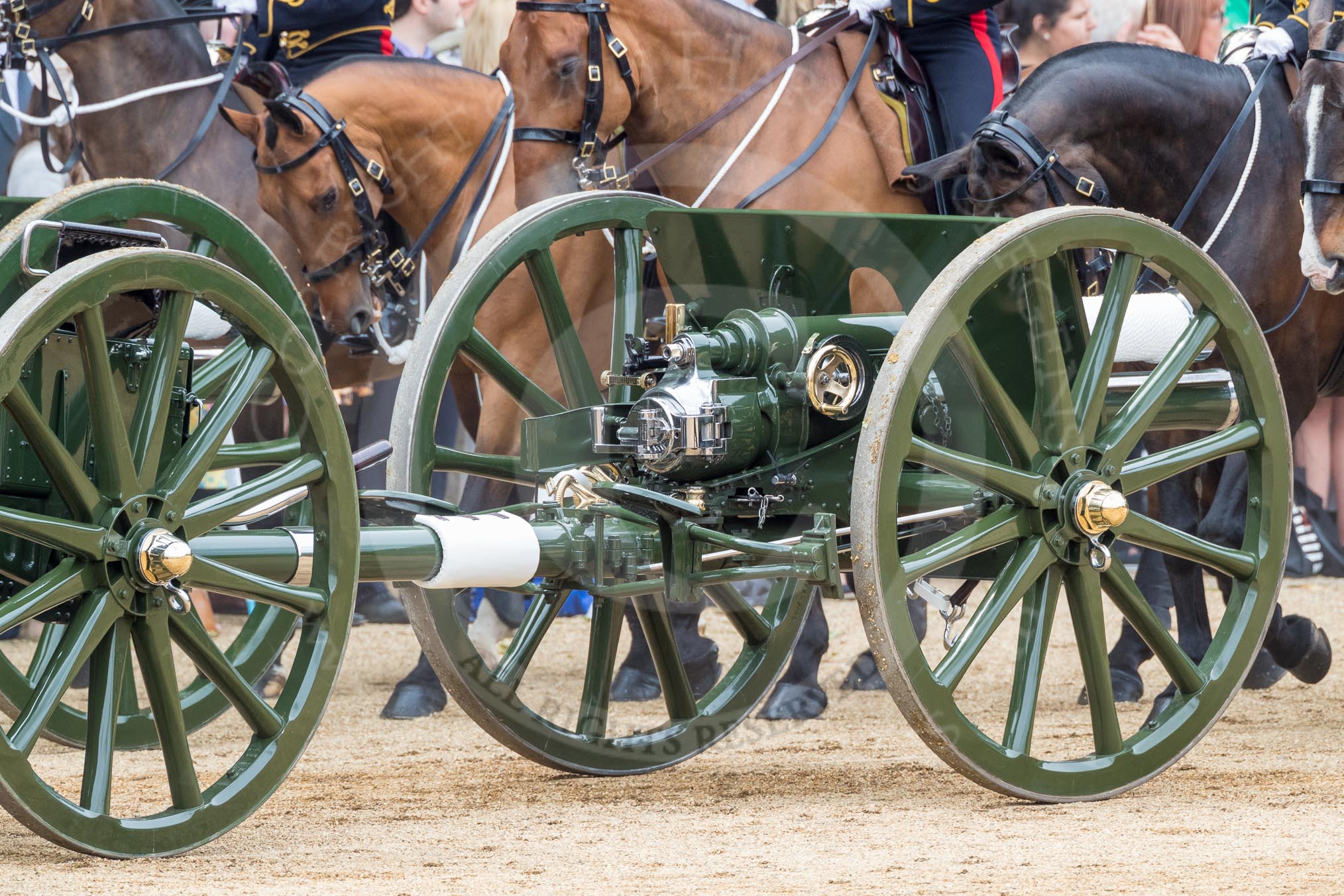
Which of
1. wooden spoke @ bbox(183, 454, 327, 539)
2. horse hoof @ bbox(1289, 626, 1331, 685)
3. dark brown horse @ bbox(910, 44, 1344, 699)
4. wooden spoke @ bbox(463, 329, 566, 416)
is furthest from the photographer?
horse hoof @ bbox(1289, 626, 1331, 685)

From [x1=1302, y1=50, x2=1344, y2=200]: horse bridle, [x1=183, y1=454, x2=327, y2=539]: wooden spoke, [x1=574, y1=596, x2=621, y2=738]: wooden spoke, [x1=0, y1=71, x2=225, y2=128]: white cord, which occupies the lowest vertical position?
[x1=574, y1=596, x2=621, y2=738]: wooden spoke

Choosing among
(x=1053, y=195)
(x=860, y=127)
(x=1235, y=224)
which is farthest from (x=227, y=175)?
(x=1235, y=224)

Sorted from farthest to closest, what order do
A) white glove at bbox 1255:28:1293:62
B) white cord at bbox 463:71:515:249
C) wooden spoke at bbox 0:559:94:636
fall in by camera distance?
white cord at bbox 463:71:515:249 → white glove at bbox 1255:28:1293:62 → wooden spoke at bbox 0:559:94:636

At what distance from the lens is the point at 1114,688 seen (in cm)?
641

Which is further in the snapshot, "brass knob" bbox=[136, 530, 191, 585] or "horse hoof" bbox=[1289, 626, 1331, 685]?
"horse hoof" bbox=[1289, 626, 1331, 685]

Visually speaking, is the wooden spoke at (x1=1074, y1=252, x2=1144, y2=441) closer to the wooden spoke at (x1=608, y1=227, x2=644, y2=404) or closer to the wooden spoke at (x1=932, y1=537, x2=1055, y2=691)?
the wooden spoke at (x1=932, y1=537, x2=1055, y2=691)

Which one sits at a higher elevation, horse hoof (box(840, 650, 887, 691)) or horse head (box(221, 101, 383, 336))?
horse head (box(221, 101, 383, 336))

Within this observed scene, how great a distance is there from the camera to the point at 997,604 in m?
4.16

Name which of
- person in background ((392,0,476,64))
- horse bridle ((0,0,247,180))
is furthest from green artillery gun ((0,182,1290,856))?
person in background ((392,0,476,64))

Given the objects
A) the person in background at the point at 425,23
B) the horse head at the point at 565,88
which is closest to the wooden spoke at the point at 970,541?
the horse head at the point at 565,88

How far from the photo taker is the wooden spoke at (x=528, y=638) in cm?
469

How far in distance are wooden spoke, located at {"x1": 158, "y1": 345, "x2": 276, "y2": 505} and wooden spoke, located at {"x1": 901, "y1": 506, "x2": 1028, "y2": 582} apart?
1.30m

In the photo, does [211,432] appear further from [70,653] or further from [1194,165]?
[1194,165]

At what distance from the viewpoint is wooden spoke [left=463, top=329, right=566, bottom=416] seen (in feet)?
15.7
